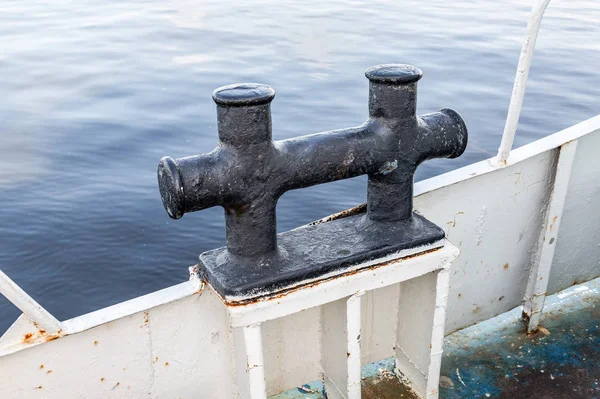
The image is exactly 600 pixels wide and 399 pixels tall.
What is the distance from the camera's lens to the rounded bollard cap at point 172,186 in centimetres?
187

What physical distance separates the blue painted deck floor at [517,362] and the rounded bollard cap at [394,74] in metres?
1.39

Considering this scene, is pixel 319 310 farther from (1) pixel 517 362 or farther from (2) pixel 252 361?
(1) pixel 517 362

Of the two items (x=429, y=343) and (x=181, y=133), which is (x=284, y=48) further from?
(x=429, y=343)

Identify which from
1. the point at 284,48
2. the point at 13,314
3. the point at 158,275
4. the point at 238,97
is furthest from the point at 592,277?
the point at 284,48

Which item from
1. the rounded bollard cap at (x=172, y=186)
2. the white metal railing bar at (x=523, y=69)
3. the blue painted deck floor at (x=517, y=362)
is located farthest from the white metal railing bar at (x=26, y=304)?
the white metal railing bar at (x=523, y=69)

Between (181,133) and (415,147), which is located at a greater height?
(415,147)

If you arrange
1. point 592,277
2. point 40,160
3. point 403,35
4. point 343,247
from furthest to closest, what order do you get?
point 403,35 < point 40,160 < point 592,277 < point 343,247

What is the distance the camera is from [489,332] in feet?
10.4

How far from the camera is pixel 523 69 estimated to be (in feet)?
8.15

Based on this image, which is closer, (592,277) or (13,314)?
(592,277)

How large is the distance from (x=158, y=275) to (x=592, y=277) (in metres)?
3.87

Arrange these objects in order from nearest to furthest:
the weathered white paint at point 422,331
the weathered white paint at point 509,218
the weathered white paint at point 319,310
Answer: the weathered white paint at point 319,310 → the weathered white paint at point 422,331 → the weathered white paint at point 509,218

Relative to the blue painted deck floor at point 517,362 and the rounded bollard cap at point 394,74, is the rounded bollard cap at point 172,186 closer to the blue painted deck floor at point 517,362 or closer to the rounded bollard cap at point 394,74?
the rounded bollard cap at point 394,74

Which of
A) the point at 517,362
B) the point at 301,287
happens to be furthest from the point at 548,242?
the point at 301,287
